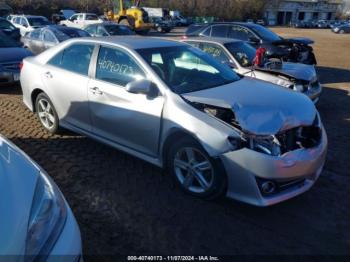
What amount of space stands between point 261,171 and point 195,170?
74 centimetres

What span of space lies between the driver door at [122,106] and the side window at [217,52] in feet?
11.8

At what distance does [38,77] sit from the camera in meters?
5.32

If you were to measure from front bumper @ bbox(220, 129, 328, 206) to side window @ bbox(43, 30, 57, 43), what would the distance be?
35.5ft

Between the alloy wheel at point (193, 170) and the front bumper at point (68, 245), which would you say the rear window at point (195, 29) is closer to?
the alloy wheel at point (193, 170)

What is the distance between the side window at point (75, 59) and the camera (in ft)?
15.3

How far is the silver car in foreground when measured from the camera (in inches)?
130

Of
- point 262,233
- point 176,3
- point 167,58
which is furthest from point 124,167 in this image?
point 176,3

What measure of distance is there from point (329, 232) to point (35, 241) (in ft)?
8.69

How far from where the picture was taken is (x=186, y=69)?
14.7ft

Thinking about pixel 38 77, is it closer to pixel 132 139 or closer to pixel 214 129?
pixel 132 139

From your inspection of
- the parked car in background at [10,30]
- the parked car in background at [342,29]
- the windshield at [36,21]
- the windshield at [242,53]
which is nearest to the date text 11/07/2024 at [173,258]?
the windshield at [242,53]

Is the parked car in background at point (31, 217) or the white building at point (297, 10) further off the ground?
the white building at point (297, 10)

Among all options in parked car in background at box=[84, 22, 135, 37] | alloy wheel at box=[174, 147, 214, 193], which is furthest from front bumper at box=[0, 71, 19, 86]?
parked car in background at box=[84, 22, 135, 37]

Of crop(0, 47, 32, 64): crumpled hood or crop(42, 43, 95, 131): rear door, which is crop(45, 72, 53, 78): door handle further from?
crop(0, 47, 32, 64): crumpled hood
